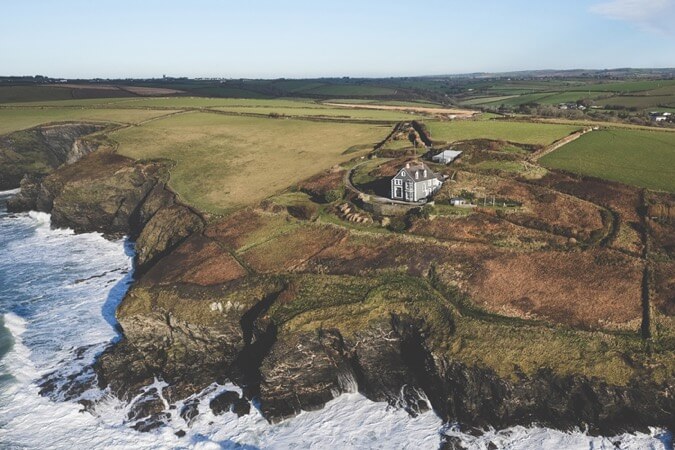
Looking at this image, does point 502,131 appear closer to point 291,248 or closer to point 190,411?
point 291,248

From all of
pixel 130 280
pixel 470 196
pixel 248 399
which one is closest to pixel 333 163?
pixel 470 196

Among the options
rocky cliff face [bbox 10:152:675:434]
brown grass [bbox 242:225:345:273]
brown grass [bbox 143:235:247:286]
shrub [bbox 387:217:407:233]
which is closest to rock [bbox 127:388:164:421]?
rocky cliff face [bbox 10:152:675:434]

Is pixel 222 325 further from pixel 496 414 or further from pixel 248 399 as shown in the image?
pixel 496 414

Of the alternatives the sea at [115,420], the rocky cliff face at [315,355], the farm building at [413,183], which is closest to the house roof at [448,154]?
the farm building at [413,183]

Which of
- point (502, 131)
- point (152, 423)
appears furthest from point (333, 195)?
point (502, 131)

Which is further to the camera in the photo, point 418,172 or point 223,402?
point 418,172

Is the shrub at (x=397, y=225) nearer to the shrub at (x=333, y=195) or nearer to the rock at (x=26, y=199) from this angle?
the shrub at (x=333, y=195)
